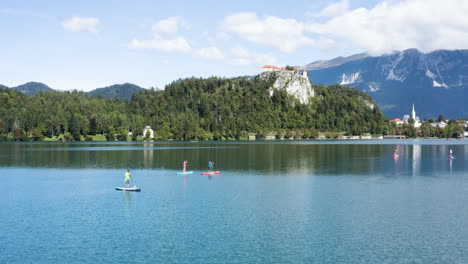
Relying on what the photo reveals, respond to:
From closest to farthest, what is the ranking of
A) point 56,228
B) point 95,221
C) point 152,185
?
1. point 56,228
2. point 95,221
3. point 152,185

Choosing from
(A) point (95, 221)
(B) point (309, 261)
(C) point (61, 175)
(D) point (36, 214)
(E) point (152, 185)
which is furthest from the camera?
(C) point (61, 175)

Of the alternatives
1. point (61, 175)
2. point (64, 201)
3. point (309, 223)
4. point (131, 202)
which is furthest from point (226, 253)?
point (61, 175)

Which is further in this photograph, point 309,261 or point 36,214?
point 36,214

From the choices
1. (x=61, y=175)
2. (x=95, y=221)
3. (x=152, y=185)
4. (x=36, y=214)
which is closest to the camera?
(x=95, y=221)

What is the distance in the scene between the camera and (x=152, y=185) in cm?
7656

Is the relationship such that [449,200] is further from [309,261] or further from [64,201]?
[64,201]

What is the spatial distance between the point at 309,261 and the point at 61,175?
6957 cm

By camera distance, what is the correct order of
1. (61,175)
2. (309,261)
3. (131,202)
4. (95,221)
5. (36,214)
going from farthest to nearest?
(61,175), (131,202), (36,214), (95,221), (309,261)

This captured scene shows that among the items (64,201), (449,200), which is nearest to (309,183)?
(449,200)

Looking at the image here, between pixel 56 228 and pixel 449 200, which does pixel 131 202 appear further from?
pixel 449 200

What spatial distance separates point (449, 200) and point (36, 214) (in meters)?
50.7

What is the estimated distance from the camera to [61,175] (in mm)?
92562

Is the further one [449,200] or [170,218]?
[449,200]

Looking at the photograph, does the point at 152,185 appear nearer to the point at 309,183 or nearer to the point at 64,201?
the point at 64,201
